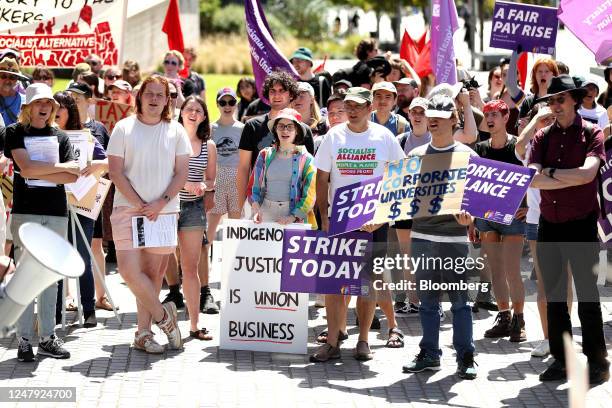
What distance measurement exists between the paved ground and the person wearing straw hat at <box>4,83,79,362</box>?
214 mm

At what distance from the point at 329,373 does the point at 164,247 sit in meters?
1.57

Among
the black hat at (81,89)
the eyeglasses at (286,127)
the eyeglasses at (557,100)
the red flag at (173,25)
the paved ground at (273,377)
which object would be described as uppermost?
the red flag at (173,25)

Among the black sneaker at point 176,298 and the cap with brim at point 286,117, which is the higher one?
the cap with brim at point 286,117

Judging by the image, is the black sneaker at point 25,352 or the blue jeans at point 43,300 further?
the blue jeans at point 43,300

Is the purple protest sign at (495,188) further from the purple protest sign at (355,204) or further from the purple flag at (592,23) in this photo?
the purple flag at (592,23)

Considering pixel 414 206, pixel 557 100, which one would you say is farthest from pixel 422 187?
pixel 557 100

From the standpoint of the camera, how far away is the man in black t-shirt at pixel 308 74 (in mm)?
14205

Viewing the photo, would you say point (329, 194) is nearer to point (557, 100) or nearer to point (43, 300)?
point (557, 100)

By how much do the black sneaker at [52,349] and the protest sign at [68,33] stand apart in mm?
6166

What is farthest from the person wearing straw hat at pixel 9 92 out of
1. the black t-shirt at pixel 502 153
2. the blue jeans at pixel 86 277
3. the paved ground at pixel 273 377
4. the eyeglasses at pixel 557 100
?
the eyeglasses at pixel 557 100

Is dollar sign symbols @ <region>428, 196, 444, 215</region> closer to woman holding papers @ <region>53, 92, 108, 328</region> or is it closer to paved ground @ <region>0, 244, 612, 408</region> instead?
paved ground @ <region>0, 244, 612, 408</region>

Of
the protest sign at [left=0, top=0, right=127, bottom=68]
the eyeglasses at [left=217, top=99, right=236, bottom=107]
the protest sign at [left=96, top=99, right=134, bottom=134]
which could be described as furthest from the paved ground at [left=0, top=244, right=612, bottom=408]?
the protest sign at [left=0, top=0, right=127, bottom=68]

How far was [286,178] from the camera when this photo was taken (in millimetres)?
9242

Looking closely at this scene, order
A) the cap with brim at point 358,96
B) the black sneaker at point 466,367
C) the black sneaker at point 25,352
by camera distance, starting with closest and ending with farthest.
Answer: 1. the black sneaker at point 466,367
2. the black sneaker at point 25,352
3. the cap with brim at point 358,96
